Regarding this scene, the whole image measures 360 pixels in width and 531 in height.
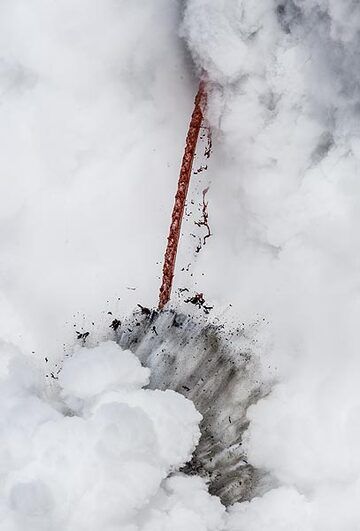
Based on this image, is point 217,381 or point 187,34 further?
point 217,381

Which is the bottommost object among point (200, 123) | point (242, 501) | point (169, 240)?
point (242, 501)

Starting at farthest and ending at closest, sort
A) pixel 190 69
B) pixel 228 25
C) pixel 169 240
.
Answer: pixel 169 240 → pixel 190 69 → pixel 228 25

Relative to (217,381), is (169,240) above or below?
above

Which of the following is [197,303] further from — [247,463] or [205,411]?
[247,463]

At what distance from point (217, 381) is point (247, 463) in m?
8.75

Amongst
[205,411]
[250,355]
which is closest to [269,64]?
[250,355]

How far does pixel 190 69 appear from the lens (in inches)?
2387

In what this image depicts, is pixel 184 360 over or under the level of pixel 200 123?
under

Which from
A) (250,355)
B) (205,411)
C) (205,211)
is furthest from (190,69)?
(205,411)

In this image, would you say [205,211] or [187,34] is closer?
[187,34]

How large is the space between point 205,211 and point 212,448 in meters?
23.3

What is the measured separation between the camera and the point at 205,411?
6500 centimetres

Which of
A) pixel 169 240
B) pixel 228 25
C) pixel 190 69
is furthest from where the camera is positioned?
pixel 169 240

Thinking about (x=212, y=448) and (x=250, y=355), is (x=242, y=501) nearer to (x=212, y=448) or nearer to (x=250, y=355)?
(x=212, y=448)
